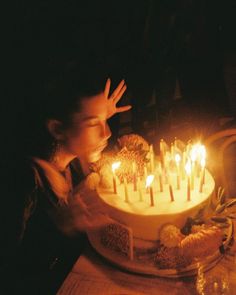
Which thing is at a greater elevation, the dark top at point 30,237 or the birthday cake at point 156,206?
the birthday cake at point 156,206

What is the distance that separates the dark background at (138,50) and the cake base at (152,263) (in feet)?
2.70

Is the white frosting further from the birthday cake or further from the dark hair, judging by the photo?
the dark hair

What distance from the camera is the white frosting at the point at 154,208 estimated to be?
1831 mm

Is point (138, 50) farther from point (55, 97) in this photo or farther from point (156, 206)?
point (156, 206)

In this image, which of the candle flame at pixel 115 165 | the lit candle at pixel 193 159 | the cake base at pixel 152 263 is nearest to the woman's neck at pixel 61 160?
the candle flame at pixel 115 165

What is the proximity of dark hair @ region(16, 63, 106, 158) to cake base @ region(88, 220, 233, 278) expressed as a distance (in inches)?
26.5

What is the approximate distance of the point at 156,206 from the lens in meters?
1.92

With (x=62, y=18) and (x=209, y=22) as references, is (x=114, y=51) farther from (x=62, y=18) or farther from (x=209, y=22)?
(x=209, y=22)

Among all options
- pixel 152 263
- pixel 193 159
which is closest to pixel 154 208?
pixel 152 263

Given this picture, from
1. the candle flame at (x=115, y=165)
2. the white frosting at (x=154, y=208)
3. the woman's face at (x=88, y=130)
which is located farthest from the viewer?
the candle flame at (x=115, y=165)

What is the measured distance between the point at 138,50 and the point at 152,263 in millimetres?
1871

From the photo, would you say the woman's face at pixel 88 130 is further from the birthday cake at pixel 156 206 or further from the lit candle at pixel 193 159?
the lit candle at pixel 193 159

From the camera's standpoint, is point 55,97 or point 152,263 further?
point 55,97

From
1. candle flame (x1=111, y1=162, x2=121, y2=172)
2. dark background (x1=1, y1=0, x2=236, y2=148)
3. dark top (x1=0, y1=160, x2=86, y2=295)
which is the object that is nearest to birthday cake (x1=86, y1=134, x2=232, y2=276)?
candle flame (x1=111, y1=162, x2=121, y2=172)
